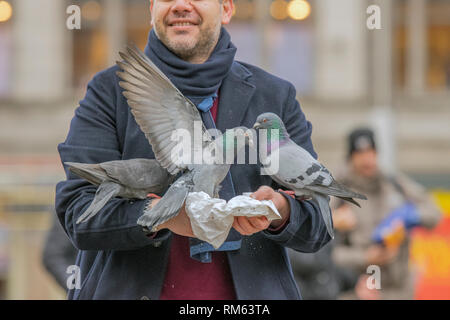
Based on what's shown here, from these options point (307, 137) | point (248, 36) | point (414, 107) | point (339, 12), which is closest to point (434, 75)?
point (414, 107)

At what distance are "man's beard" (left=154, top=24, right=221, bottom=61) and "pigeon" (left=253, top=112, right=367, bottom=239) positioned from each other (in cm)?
29

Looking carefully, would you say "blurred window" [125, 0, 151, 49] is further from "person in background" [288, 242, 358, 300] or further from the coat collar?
the coat collar

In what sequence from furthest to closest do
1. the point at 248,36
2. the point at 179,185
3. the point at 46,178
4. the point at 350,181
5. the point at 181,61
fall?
the point at 248,36 < the point at 46,178 < the point at 350,181 < the point at 181,61 < the point at 179,185

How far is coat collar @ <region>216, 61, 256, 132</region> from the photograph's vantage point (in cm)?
228

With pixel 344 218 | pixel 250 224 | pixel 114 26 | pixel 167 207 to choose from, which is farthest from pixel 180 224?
pixel 114 26

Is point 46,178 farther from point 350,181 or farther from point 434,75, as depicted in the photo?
point 434,75

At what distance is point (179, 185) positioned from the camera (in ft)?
6.75

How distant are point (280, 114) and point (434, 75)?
9466 millimetres

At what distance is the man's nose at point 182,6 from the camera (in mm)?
2215

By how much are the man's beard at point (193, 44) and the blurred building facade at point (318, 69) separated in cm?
800

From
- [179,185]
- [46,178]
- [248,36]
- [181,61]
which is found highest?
[248,36]
